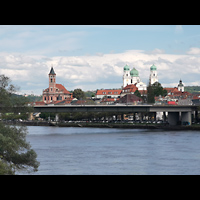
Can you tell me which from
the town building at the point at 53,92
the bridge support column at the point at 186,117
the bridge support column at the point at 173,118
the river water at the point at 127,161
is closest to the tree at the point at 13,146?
the river water at the point at 127,161

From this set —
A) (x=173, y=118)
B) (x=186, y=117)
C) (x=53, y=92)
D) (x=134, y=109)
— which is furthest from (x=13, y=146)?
(x=53, y=92)

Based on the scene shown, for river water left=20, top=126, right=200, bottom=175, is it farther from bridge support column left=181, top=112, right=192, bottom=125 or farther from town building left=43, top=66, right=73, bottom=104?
town building left=43, top=66, right=73, bottom=104

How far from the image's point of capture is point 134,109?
79.4 m

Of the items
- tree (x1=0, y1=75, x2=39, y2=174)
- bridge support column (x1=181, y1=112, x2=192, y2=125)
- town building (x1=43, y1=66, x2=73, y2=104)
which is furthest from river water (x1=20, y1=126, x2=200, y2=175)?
town building (x1=43, y1=66, x2=73, y2=104)

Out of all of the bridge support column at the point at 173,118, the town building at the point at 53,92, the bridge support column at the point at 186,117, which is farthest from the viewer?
the town building at the point at 53,92

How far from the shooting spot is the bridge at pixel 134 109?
77.1 m

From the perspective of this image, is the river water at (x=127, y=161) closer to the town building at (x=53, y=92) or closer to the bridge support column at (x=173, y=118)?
the bridge support column at (x=173, y=118)

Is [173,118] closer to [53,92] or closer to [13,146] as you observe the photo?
[13,146]

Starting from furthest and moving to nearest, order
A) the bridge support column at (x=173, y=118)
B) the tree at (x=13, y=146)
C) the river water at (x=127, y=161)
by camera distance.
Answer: the bridge support column at (x=173, y=118)
the river water at (x=127, y=161)
the tree at (x=13, y=146)

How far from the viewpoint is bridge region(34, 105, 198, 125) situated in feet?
253
